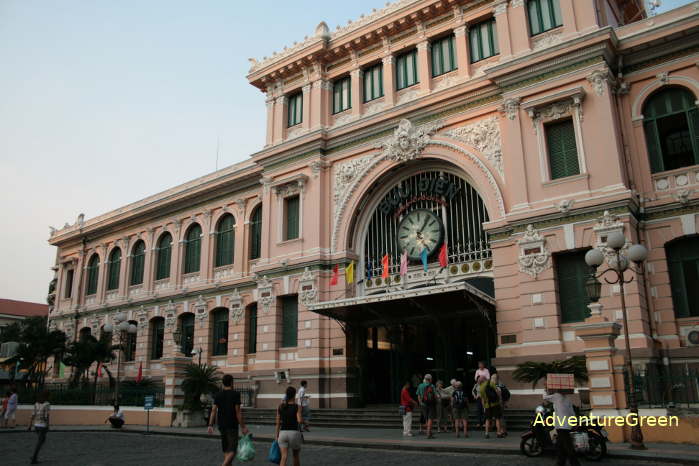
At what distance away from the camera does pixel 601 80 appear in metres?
20.6

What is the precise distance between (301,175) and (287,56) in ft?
21.4

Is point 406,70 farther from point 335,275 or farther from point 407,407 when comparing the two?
point 407,407

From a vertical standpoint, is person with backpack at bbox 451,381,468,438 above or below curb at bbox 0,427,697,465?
above

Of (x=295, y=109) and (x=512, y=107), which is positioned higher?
(x=295, y=109)

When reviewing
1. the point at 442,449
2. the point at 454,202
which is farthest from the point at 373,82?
the point at 442,449

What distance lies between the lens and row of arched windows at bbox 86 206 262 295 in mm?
33875

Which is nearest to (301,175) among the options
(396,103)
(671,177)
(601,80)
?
(396,103)

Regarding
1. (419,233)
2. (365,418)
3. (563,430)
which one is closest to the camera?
(563,430)

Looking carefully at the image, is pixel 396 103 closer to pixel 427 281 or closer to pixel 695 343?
pixel 427 281

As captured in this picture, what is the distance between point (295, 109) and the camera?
101ft

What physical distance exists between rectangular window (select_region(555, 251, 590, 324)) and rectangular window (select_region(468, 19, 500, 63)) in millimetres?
9263

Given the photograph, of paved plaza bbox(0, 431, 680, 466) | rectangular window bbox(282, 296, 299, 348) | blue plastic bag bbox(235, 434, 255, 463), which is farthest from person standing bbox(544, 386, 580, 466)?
rectangular window bbox(282, 296, 299, 348)

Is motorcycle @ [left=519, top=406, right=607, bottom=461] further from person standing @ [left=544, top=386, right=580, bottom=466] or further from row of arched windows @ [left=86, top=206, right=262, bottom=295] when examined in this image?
row of arched windows @ [left=86, top=206, right=262, bottom=295]

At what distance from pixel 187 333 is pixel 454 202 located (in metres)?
19.3
